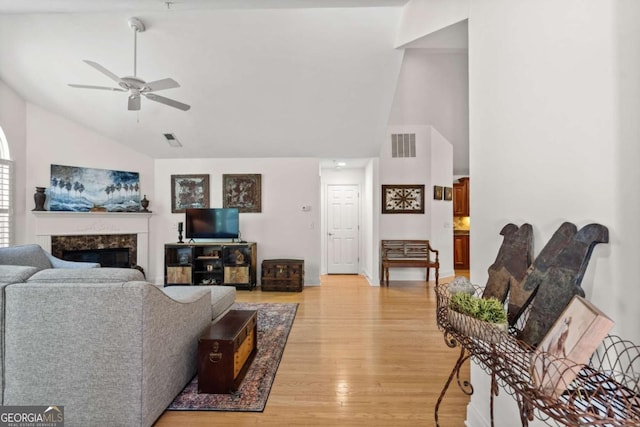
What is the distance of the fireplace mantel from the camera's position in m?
4.59

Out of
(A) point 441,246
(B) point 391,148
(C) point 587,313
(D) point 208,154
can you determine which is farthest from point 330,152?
(C) point 587,313

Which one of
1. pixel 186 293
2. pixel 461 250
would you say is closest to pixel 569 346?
pixel 186 293

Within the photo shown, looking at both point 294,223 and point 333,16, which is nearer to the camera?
point 333,16

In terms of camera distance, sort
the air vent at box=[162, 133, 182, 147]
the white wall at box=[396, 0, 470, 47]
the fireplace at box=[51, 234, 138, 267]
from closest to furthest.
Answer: the white wall at box=[396, 0, 470, 47] → the fireplace at box=[51, 234, 138, 267] → the air vent at box=[162, 133, 182, 147]

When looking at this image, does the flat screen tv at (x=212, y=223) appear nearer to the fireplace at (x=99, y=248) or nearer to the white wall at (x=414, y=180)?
the fireplace at (x=99, y=248)

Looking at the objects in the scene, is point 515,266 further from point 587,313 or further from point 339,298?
point 339,298

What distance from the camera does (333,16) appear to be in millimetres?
3088

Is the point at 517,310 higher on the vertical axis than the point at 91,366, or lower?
higher

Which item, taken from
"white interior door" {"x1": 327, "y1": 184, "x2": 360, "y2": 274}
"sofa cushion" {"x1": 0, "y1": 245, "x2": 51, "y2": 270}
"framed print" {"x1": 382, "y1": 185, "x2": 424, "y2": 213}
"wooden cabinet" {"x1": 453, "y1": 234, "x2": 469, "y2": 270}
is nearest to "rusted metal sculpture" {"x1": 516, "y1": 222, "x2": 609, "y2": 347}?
"sofa cushion" {"x1": 0, "y1": 245, "x2": 51, "y2": 270}

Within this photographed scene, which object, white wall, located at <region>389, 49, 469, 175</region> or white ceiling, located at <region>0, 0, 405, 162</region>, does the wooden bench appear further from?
white wall, located at <region>389, 49, 469, 175</region>

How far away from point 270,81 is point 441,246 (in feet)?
14.7

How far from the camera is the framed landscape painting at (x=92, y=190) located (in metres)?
4.76

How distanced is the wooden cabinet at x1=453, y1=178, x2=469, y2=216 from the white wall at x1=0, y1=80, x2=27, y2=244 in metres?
8.53

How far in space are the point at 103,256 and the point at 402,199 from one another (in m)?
5.64
